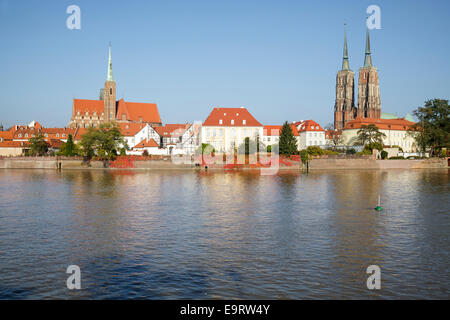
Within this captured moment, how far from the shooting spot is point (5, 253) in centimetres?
1816

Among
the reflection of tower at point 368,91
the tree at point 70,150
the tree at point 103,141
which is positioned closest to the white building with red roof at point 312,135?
the reflection of tower at point 368,91

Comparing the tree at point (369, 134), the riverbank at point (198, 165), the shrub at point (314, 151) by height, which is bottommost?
the riverbank at point (198, 165)

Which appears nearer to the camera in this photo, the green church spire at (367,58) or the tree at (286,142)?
the tree at (286,142)

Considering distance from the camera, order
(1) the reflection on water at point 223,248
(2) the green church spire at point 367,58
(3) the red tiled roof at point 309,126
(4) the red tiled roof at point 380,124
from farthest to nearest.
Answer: (2) the green church spire at point 367,58, (4) the red tiled roof at point 380,124, (3) the red tiled roof at point 309,126, (1) the reflection on water at point 223,248

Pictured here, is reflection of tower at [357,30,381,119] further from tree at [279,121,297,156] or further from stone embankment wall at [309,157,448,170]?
tree at [279,121,297,156]

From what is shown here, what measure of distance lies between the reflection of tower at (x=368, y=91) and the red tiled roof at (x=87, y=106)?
86931mm

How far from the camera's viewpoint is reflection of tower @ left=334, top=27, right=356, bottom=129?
158 meters

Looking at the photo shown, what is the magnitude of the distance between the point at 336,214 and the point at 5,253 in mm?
19569

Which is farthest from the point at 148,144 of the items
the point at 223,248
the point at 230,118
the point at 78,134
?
the point at 223,248

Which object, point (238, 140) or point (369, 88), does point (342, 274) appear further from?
point (369, 88)

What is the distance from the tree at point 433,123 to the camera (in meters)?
90.4

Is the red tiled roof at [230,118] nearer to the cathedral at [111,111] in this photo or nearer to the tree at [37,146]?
the cathedral at [111,111]
